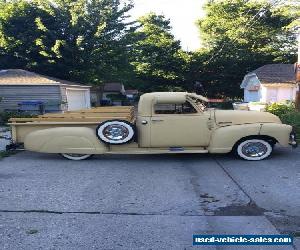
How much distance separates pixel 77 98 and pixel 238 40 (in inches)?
832

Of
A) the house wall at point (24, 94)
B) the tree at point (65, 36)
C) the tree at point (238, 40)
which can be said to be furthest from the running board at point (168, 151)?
the tree at point (238, 40)

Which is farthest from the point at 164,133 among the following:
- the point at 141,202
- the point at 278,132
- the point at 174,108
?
the point at 141,202

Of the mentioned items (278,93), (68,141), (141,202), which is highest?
(278,93)

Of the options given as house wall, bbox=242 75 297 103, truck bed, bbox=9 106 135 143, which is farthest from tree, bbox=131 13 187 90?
truck bed, bbox=9 106 135 143

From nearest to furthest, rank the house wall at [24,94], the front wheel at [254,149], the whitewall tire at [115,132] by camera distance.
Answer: the whitewall tire at [115,132]
the front wheel at [254,149]
the house wall at [24,94]

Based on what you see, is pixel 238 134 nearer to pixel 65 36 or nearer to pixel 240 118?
pixel 240 118

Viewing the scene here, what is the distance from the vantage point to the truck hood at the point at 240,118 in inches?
312

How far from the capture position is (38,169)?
721cm

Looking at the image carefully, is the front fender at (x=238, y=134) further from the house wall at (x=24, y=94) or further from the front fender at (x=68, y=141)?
the house wall at (x=24, y=94)

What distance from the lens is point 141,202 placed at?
5.08 m

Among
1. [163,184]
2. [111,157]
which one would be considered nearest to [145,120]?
[111,157]

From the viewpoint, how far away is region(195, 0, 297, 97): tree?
37.2 meters

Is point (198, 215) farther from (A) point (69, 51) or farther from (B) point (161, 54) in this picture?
(B) point (161, 54)

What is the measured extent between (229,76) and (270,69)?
6.37m
